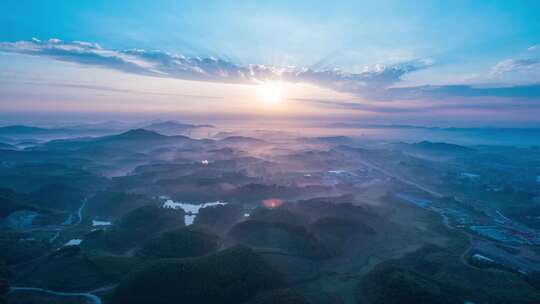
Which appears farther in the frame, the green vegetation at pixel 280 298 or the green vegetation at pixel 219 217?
the green vegetation at pixel 219 217

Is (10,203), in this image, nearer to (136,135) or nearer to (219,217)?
(219,217)

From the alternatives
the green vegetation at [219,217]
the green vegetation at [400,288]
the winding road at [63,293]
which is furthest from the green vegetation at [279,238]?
the winding road at [63,293]

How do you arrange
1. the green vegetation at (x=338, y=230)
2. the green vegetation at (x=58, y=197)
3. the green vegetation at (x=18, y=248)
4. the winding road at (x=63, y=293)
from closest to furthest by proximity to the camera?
the winding road at (x=63, y=293), the green vegetation at (x=18, y=248), the green vegetation at (x=338, y=230), the green vegetation at (x=58, y=197)

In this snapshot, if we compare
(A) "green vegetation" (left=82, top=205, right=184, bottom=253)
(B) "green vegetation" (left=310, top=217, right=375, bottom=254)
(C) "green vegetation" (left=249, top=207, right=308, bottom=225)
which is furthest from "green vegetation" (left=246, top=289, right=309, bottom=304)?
(A) "green vegetation" (left=82, top=205, right=184, bottom=253)

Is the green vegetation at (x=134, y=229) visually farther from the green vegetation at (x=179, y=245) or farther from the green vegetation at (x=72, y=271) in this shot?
the green vegetation at (x=72, y=271)

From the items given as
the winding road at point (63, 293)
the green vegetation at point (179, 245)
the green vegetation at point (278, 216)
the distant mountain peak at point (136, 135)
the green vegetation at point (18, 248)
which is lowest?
the winding road at point (63, 293)

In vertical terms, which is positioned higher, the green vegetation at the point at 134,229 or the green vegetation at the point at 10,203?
the green vegetation at the point at 10,203

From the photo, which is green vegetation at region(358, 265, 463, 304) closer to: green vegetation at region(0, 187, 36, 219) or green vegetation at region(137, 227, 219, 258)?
green vegetation at region(137, 227, 219, 258)

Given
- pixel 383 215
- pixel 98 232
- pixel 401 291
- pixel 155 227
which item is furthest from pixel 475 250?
pixel 98 232
